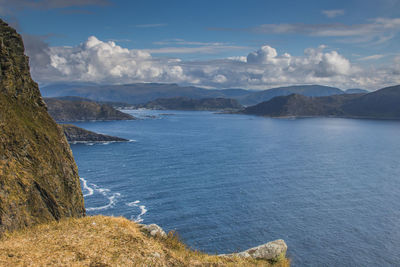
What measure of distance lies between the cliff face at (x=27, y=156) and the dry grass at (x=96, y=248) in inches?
155

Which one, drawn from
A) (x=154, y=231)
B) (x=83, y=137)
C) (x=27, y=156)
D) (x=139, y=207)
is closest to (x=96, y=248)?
(x=154, y=231)

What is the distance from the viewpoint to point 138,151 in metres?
147

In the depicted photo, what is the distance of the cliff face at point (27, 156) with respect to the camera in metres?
25.2

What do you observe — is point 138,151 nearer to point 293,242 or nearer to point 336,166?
point 336,166

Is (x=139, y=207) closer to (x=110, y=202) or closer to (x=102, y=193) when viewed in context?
(x=110, y=202)

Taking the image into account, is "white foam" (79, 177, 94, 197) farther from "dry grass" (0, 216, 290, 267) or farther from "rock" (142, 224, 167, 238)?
"rock" (142, 224, 167, 238)

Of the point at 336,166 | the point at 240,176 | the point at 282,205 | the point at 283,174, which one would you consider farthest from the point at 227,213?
the point at 336,166

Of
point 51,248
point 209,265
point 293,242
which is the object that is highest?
point 51,248

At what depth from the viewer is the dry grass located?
16.6 meters

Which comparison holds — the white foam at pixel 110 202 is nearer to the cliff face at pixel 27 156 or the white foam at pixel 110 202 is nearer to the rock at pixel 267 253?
the cliff face at pixel 27 156

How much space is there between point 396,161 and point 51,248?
14370 centimetres

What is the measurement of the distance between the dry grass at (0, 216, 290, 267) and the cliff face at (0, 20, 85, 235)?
3941mm

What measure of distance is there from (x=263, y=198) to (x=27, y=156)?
58.9 metres

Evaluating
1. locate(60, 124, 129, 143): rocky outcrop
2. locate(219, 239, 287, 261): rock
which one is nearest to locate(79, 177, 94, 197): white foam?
locate(219, 239, 287, 261): rock
